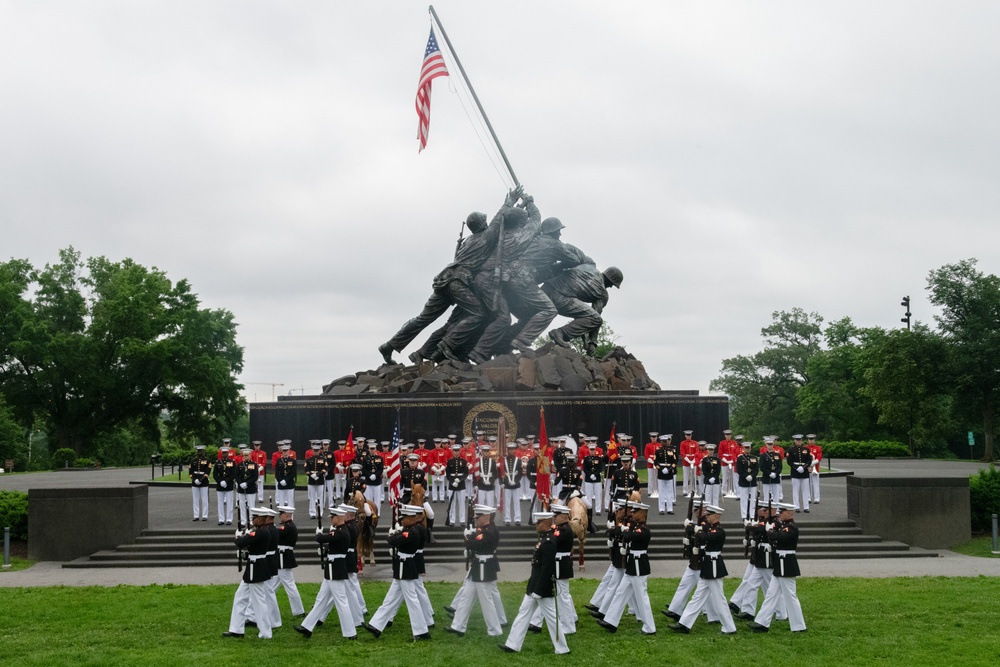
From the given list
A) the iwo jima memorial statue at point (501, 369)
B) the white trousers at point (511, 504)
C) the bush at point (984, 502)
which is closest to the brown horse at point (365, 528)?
the white trousers at point (511, 504)

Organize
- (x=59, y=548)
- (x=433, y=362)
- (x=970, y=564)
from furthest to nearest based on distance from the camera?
(x=433, y=362) → (x=59, y=548) → (x=970, y=564)

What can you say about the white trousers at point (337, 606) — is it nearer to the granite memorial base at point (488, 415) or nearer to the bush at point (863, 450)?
the granite memorial base at point (488, 415)

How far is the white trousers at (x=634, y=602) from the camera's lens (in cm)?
1152

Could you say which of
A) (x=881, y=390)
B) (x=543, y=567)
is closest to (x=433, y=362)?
(x=543, y=567)

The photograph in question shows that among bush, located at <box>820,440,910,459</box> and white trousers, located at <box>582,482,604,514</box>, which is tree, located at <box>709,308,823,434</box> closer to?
bush, located at <box>820,440,910,459</box>

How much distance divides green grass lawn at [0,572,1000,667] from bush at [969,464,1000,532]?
6.23m

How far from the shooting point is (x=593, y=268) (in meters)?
34.2

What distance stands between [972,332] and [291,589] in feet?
137

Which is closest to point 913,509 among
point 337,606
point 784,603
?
point 784,603

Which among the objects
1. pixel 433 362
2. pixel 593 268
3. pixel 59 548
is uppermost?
pixel 593 268

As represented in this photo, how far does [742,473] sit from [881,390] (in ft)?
105

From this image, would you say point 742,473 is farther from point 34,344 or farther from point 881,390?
point 34,344

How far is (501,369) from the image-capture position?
2934 cm

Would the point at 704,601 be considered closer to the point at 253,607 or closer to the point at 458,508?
the point at 253,607
